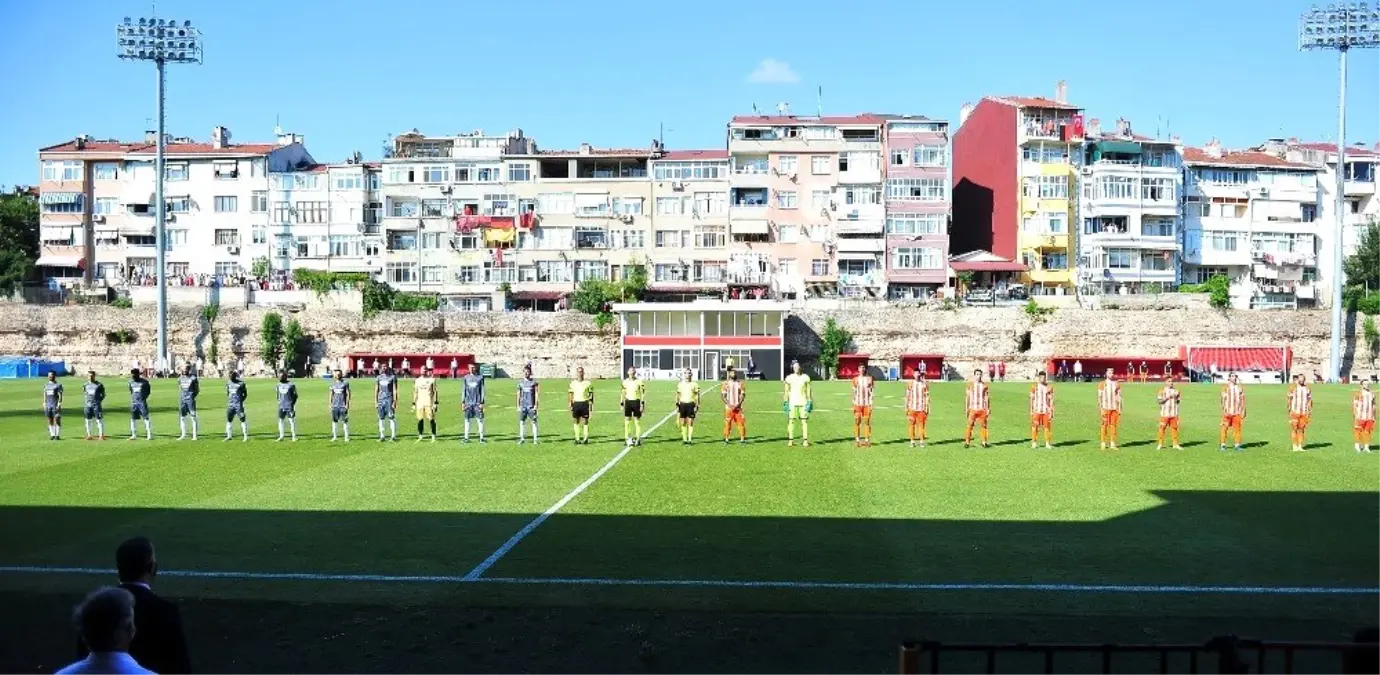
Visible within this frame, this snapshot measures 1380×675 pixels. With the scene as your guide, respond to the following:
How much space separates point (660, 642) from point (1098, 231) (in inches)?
3122

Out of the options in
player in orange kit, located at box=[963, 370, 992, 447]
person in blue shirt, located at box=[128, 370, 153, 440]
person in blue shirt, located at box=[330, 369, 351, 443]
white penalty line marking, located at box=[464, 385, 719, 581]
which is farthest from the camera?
person in blue shirt, located at box=[128, 370, 153, 440]

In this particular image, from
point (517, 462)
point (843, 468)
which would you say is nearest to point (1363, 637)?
point (843, 468)

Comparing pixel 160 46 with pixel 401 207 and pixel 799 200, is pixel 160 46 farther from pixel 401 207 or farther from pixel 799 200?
pixel 799 200

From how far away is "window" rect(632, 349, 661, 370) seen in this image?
7406 centimetres

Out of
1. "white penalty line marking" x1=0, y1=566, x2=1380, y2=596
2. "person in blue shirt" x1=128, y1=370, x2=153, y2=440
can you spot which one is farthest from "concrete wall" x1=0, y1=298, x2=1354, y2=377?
"white penalty line marking" x1=0, y1=566, x2=1380, y2=596

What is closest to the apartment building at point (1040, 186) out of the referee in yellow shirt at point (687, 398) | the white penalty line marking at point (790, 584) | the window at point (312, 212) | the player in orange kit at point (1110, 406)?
the window at point (312, 212)

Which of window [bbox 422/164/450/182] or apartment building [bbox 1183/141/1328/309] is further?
window [bbox 422/164/450/182]

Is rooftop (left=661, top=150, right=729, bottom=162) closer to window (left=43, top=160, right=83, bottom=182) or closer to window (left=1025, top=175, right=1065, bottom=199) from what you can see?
window (left=1025, top=175, right=1065, bottom=199)

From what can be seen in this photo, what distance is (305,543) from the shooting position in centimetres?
1567

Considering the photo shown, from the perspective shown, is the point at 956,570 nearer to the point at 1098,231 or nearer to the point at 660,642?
the point at 660,642

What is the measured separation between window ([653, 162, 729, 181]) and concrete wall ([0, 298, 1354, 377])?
1536 centimetres

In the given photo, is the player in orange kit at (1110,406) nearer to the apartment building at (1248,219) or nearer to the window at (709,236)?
the window at (709,236)

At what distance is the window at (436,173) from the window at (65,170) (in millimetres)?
25780

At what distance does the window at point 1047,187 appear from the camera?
84375mm
